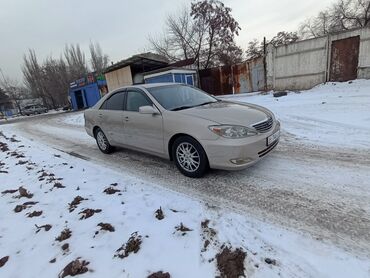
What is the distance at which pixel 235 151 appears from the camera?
3348mm

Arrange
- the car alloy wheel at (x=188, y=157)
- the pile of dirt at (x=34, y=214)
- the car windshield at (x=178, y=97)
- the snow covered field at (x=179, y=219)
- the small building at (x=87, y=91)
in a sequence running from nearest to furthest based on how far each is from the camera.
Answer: the snow covered field at (x=179, y=219), the pile of dirt at (x=34, y=214), the car alloy wheel at (x=188, y=157), the car windshield at (x=178, y=97), the small building at (x=87, y=91)

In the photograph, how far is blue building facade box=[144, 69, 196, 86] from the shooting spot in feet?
55.8

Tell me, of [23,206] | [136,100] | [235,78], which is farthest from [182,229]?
[235,78]

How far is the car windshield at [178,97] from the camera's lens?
4250mm

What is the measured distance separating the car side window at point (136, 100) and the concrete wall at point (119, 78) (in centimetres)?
1629

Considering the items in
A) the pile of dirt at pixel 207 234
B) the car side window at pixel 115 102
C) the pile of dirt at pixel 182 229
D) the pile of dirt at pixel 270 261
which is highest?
the car side window at pixel 115 102

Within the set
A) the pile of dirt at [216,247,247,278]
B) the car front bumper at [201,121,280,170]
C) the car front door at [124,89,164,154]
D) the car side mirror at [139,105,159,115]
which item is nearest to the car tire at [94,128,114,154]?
the car front door at [124,89,164,154]

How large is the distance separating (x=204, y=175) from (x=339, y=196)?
74.2 inches

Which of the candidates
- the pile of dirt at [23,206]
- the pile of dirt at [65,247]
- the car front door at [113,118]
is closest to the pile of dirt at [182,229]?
the pile of dirt at [65,247]

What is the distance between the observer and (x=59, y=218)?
3.09 meters

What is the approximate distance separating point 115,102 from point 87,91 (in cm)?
2537

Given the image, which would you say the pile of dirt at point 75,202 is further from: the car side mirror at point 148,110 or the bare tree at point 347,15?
the bare tree at point 347,15

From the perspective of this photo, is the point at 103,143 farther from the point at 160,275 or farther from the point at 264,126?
the point at 160,275

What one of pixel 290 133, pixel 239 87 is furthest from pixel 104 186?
pixel 239 87
